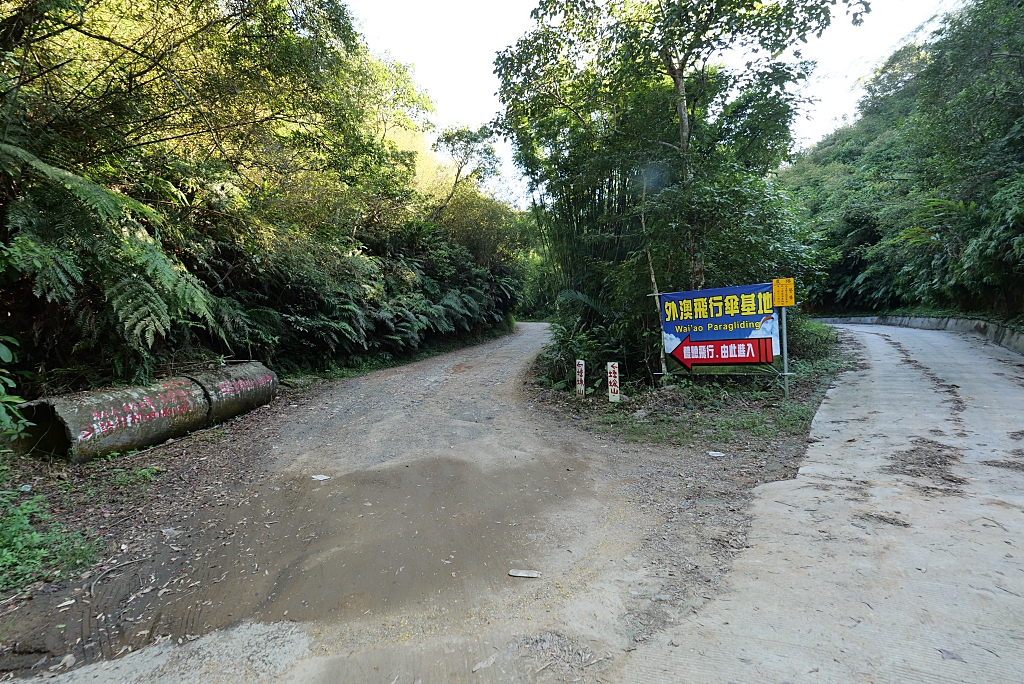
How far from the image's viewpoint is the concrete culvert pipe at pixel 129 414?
13.8 ft

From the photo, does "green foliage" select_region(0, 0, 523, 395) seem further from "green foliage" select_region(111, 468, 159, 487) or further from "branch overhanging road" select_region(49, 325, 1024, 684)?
"branch overhanging road" select_region(49, 325, 1024, 684)

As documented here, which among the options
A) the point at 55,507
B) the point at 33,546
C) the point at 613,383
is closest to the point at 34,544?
the point at 33,546

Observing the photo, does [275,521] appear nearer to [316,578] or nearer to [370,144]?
[316,578]

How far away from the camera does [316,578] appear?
275 cm

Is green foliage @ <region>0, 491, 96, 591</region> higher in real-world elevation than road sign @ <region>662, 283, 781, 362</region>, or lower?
lower

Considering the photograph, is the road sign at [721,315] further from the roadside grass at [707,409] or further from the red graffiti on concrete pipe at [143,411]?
the red graffiti on concrete pipe at [143,411]

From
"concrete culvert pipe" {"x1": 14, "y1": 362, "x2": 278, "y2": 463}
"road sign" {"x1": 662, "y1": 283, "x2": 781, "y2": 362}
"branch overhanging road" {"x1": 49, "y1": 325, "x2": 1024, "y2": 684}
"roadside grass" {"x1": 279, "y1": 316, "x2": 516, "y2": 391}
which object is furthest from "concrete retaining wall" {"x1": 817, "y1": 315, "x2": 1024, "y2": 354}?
"concrete culvert pipe" {"x1": 14, "y1": 362, "x2": 278, "y2": 463}

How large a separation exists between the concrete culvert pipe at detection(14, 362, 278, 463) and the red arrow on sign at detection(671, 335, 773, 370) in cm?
619

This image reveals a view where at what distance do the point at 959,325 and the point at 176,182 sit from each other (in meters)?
19.0

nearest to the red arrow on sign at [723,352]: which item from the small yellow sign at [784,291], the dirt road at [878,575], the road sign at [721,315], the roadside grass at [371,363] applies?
the road sign at [721,315]

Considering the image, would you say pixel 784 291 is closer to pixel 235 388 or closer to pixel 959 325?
pixel 235 388

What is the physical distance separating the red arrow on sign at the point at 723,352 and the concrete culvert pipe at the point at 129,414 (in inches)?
244

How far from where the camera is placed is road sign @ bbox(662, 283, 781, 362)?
20.2 feet

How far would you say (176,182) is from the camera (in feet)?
20.3
